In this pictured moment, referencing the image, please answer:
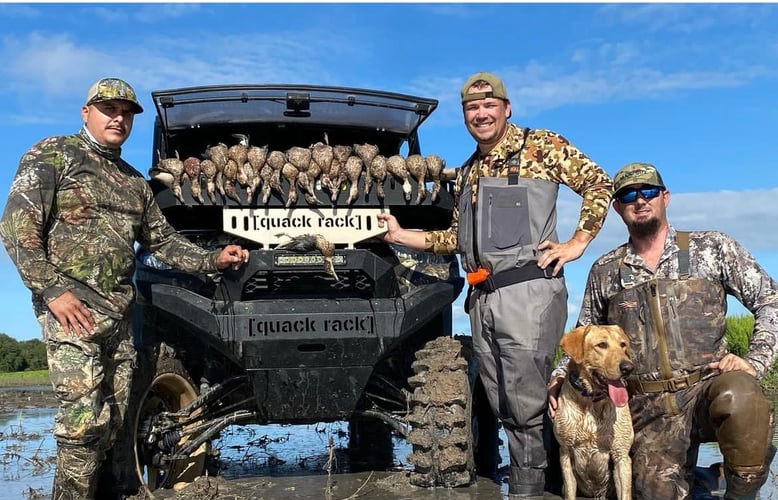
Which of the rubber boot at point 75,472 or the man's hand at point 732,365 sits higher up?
the man's hand at point 732,365

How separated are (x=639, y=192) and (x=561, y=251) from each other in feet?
1.90

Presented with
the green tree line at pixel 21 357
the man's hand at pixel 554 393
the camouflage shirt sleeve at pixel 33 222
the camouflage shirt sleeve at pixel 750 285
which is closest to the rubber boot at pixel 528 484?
the man's hand at pixel 554 393

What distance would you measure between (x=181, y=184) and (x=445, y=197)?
5.50 feet

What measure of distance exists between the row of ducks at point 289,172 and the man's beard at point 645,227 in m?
1.28

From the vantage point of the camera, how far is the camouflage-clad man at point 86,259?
454cm

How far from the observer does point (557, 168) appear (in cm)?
513

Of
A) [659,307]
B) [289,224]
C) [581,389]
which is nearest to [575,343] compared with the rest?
[581,389]

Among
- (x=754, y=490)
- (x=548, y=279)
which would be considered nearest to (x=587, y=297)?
(x=548, y=279)

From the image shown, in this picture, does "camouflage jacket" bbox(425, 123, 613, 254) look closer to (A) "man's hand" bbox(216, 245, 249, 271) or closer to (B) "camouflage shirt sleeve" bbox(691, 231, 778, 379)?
(B) "camouflage shirt sleeve" bbox(691, 231, 778, 379)

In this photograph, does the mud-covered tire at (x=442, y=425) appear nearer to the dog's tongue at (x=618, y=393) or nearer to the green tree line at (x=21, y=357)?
the dog's tongue at (x=618, y=393)

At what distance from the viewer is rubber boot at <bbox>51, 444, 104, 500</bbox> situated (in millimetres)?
4582

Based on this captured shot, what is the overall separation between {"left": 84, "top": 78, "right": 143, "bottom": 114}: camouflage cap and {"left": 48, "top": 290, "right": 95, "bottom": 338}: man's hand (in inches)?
46.1

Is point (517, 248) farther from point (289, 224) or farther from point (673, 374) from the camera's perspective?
point (289, 224)

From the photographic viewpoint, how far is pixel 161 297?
16.5 ft
